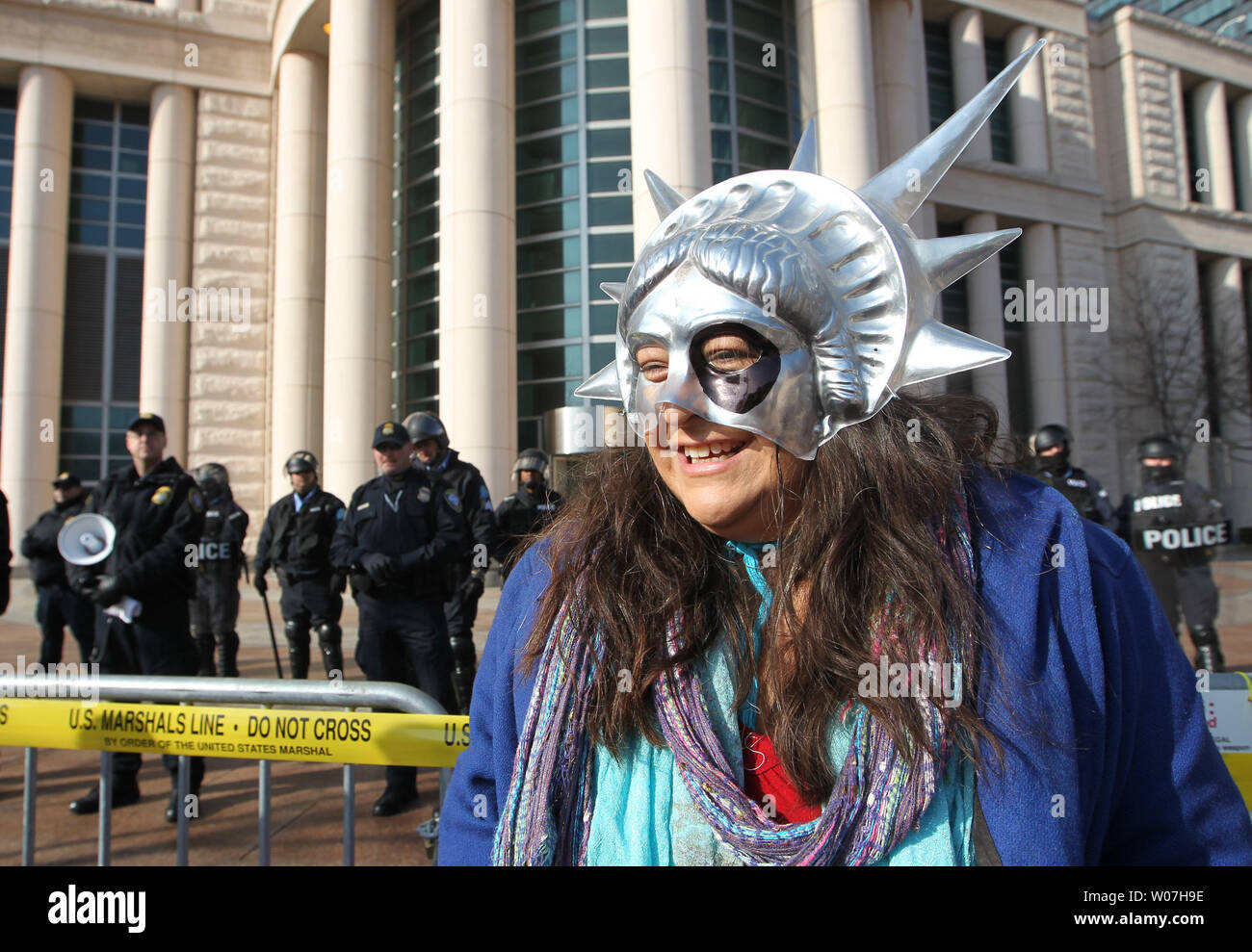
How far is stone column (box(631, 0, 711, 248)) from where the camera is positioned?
12.1 m

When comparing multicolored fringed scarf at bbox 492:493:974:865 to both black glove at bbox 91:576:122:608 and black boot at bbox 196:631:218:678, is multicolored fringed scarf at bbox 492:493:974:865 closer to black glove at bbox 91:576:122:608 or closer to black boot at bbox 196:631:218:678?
black glove at bbox 91:576:122:608

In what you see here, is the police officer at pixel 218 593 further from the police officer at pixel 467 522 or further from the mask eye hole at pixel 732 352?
the mask eye hole at pixel 732 352

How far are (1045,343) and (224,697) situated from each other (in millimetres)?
21777

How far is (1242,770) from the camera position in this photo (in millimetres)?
2018

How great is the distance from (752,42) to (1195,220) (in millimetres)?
15540

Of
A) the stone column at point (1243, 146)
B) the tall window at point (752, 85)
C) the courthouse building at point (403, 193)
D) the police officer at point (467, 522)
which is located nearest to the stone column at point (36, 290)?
the courthouse building at point (403, 193)

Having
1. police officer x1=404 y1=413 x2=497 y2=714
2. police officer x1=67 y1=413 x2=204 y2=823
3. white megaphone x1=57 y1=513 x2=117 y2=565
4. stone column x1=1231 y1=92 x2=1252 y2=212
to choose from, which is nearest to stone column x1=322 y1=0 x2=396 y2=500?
police officer x1=404 y1=413 x2=497 y2=714

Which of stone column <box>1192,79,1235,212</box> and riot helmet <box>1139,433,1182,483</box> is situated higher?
stone column <box>1192,79,1235,212</box>

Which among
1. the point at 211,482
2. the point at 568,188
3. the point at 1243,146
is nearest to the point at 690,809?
the point at 211,482

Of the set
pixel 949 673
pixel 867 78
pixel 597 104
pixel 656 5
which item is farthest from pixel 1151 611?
pixel 597 104

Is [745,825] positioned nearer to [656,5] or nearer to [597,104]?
[656,5]

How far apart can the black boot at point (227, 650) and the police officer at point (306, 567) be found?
0.54 meters

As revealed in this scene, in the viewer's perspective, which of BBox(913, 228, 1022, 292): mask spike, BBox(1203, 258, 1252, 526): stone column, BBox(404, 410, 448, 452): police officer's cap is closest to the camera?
BBox(913, 228, 1022, 292): mask spike

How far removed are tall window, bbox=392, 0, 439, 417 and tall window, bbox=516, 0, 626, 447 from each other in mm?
1852
